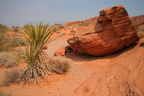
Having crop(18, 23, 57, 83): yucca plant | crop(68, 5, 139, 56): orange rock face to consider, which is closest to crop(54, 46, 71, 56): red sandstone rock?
crop(68, 5, 139, 56): orange rock face

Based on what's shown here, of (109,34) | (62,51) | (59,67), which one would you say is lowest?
(59,67)

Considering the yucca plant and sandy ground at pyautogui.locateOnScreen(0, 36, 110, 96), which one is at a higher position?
the yucca plant

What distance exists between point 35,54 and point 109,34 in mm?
4433

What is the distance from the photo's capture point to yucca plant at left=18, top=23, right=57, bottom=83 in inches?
164

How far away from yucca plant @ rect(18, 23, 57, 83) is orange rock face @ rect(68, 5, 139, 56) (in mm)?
2964

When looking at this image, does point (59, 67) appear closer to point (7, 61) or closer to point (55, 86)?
point (55, 86)

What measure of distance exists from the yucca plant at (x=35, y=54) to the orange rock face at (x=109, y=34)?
2964 mm

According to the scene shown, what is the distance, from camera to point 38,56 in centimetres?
452

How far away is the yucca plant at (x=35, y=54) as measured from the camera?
13.7ft

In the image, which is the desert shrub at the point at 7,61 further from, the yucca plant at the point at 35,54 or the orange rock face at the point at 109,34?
the orange rock face at the point at 109,34

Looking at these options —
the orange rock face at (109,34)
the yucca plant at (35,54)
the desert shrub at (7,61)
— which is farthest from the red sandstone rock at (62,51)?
the yucca plant at (35,54)

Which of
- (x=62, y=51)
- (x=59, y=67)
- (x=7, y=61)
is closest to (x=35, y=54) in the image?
(x=59, y=67)

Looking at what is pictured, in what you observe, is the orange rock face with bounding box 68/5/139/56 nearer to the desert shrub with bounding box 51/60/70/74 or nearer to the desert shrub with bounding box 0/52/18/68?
the desert shrub with bounding box 51/60/70/74

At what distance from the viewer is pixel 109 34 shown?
6652 mm
